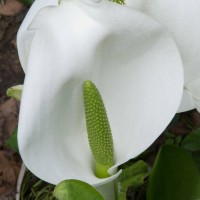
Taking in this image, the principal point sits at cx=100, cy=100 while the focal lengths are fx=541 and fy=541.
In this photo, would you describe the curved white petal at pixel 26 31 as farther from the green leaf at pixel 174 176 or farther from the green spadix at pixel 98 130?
the green leaf at pixel 174 176

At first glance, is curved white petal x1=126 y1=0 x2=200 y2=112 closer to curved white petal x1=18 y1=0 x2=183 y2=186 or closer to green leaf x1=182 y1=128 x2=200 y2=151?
curved white petal x1=18 y1=0 x2=183 y2=186

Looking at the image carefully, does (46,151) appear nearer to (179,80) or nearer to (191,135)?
(179,80)

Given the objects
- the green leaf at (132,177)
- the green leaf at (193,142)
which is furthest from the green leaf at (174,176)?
the green leaf at (193,142)

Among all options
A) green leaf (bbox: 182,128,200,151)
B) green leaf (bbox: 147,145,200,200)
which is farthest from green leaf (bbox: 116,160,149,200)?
green leaf (bbox: 182,128,200,151)

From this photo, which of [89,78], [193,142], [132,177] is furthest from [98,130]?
[193,142]

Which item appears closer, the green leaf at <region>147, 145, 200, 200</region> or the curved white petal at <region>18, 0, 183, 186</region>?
the curved white petal at <region>18, 0, 183, 186</region>

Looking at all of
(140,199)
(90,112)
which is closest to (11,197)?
(140,199)
